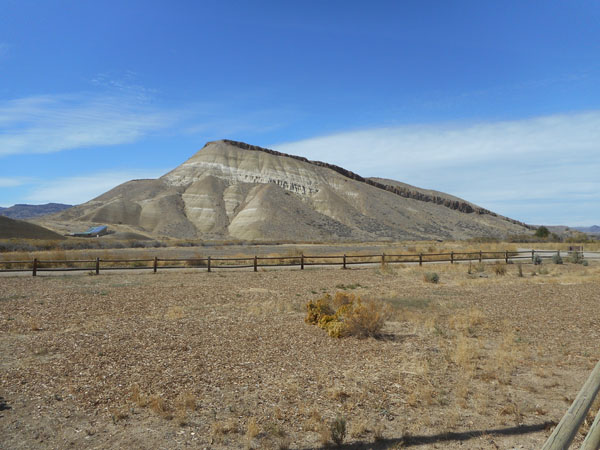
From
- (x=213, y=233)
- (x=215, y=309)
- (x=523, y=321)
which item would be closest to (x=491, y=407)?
(x=523, y=321)

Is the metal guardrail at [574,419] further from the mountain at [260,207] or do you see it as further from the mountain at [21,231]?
the mountain at [260,207]

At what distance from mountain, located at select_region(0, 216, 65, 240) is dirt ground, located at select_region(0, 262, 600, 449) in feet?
171

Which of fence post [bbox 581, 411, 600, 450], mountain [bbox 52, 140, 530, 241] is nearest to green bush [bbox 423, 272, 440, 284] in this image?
fence post [bbox 581, 411, 600, 450]

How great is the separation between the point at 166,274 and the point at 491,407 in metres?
20.8

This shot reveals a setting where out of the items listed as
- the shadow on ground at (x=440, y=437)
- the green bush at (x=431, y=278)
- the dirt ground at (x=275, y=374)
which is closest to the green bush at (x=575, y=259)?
the green bush at (x=431, y=278)

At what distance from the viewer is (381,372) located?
321 inches

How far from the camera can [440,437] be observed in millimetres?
5668

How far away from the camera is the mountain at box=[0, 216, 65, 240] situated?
2335 inches

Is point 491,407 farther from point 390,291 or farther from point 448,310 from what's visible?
point 390,291

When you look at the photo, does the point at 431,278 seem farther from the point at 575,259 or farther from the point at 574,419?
the point at 574,419

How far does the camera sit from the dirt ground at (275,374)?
225 inches

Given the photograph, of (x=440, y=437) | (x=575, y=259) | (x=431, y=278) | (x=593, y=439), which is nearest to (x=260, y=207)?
(x=575, y=259)

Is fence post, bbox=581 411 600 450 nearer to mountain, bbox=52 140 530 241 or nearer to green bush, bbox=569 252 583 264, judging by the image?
green bush, bbox=569 252 583 264

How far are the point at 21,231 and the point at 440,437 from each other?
69.8m
